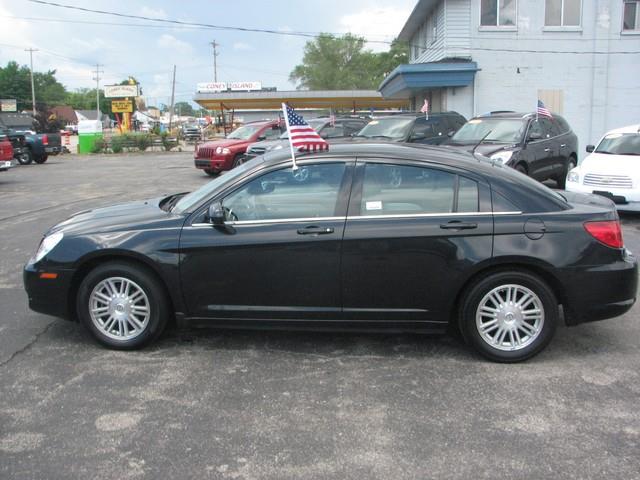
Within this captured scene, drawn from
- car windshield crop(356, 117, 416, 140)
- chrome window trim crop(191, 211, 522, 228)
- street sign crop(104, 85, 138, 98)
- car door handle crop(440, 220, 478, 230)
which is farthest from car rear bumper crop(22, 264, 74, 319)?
street sign crop(104, 85, 138, 98)

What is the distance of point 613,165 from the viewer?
1069cm

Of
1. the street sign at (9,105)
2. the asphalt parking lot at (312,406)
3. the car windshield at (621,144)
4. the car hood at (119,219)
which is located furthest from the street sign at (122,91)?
the car hood at (119,219)

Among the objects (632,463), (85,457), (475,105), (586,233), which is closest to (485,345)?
(586,233)

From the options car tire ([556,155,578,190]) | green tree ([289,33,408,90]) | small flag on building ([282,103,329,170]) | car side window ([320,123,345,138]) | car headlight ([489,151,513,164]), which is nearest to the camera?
small flag on building ([282,103,329,170])

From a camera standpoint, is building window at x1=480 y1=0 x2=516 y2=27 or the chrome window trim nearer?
the chrome window trim

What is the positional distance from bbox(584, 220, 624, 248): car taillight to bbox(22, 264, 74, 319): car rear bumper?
12.6ft

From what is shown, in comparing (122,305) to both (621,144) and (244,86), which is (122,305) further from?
(244,86)

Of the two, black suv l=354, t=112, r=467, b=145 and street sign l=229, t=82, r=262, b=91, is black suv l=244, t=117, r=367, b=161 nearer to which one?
black suv l=354, t=112, r=467, b=145

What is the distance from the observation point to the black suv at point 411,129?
14.8m

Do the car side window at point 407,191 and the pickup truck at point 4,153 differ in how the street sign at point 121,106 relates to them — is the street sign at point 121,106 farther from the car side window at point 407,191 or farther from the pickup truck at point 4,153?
the car side window at point 407,191

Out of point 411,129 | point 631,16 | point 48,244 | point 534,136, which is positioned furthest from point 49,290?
point 631,16

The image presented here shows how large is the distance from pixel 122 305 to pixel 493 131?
32.7ft

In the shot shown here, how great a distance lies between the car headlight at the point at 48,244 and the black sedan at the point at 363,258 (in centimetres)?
4

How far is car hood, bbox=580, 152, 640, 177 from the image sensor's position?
1038 cm
